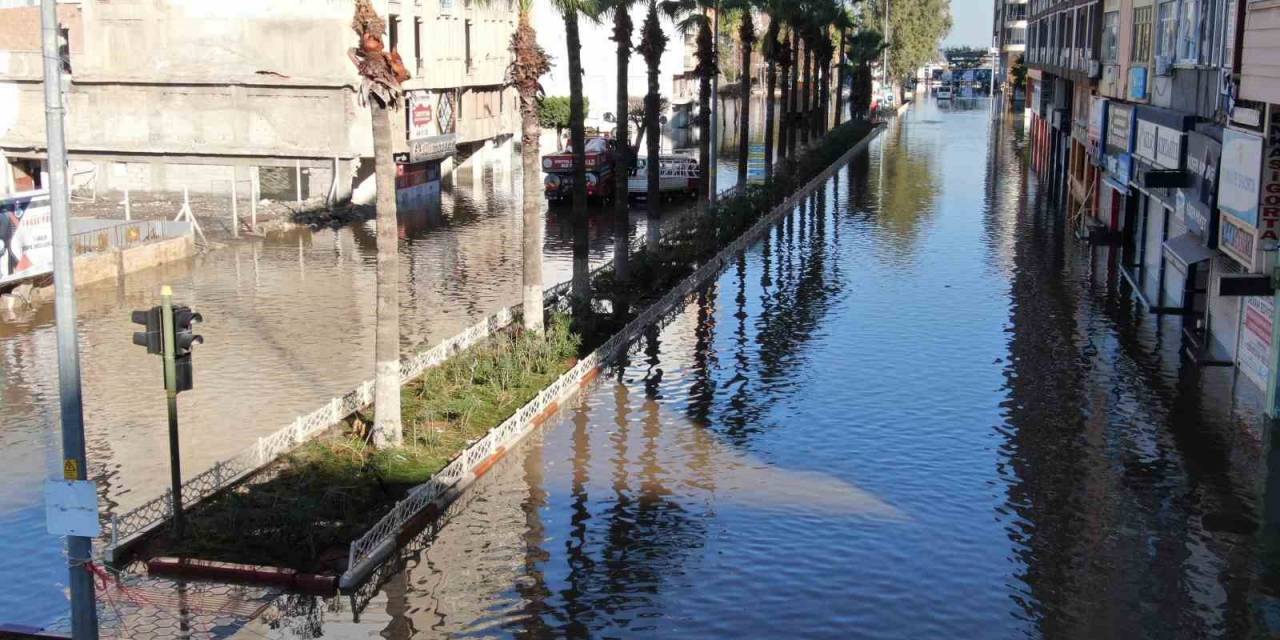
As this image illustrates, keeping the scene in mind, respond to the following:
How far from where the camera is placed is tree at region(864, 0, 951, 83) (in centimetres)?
14762

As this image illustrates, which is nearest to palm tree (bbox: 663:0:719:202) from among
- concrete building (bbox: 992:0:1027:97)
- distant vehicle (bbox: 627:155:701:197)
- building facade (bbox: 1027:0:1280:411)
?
distant vehicle (bbox: 627:155:701:197)

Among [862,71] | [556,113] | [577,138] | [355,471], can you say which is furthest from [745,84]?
[862,71]

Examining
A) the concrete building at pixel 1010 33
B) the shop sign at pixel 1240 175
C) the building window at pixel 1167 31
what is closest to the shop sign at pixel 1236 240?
the shop sign at pixel 1240 175

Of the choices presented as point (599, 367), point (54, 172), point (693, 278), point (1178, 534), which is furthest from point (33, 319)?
point (1178, 534)

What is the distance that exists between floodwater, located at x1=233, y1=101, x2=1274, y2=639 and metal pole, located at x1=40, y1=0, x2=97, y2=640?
9.69 feet

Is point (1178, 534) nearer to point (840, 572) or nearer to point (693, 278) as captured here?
point (840, 572)

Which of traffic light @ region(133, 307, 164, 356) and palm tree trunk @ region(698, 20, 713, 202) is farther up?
palm tree trunk @ region(698, 20, 713, 202)

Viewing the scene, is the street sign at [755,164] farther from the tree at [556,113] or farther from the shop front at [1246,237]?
the shop front at [1246,237]

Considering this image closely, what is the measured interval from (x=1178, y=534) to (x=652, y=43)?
2671cm

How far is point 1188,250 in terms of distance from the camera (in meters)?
29.0

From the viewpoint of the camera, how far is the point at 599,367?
28.4 meters

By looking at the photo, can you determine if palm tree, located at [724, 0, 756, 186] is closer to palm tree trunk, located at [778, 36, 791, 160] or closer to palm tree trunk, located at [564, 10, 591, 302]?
palm tree trunk, located at [778, 36, 791, 160]

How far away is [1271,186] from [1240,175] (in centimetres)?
150

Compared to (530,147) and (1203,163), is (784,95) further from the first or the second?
(530,147)
